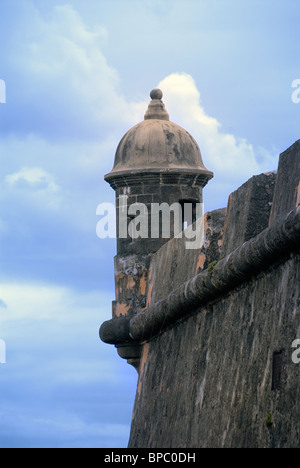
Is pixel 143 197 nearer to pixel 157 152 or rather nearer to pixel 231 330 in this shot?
pixel 157 152

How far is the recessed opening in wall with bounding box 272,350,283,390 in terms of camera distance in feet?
19.7

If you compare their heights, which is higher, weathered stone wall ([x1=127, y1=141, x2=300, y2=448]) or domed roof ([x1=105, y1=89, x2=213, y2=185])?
domed roof ([x1=105, y1=89, x2=213, y2=185])

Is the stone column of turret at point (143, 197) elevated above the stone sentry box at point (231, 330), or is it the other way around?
the stone column of turret at point (143, 197)

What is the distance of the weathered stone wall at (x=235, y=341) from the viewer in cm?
604

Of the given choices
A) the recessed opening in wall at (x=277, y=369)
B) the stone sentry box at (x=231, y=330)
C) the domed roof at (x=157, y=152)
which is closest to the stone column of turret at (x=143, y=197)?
the domed roof at (x=157, y=152)

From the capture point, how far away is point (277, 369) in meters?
6.07

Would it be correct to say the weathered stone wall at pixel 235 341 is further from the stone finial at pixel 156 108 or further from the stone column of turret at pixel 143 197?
the stone finial at pixel 156 108

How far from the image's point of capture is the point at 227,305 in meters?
7.38

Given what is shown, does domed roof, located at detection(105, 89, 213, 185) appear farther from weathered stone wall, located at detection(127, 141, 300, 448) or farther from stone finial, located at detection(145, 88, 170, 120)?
weathered stone wall, located at detection(127, 141, 300, 448)

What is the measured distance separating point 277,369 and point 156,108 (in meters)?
5.91

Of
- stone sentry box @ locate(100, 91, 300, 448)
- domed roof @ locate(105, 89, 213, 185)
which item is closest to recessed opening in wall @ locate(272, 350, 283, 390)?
stone sentry box @ locate(100, 91, 300, 448)

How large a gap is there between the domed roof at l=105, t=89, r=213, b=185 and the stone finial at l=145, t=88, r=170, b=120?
2 cm
